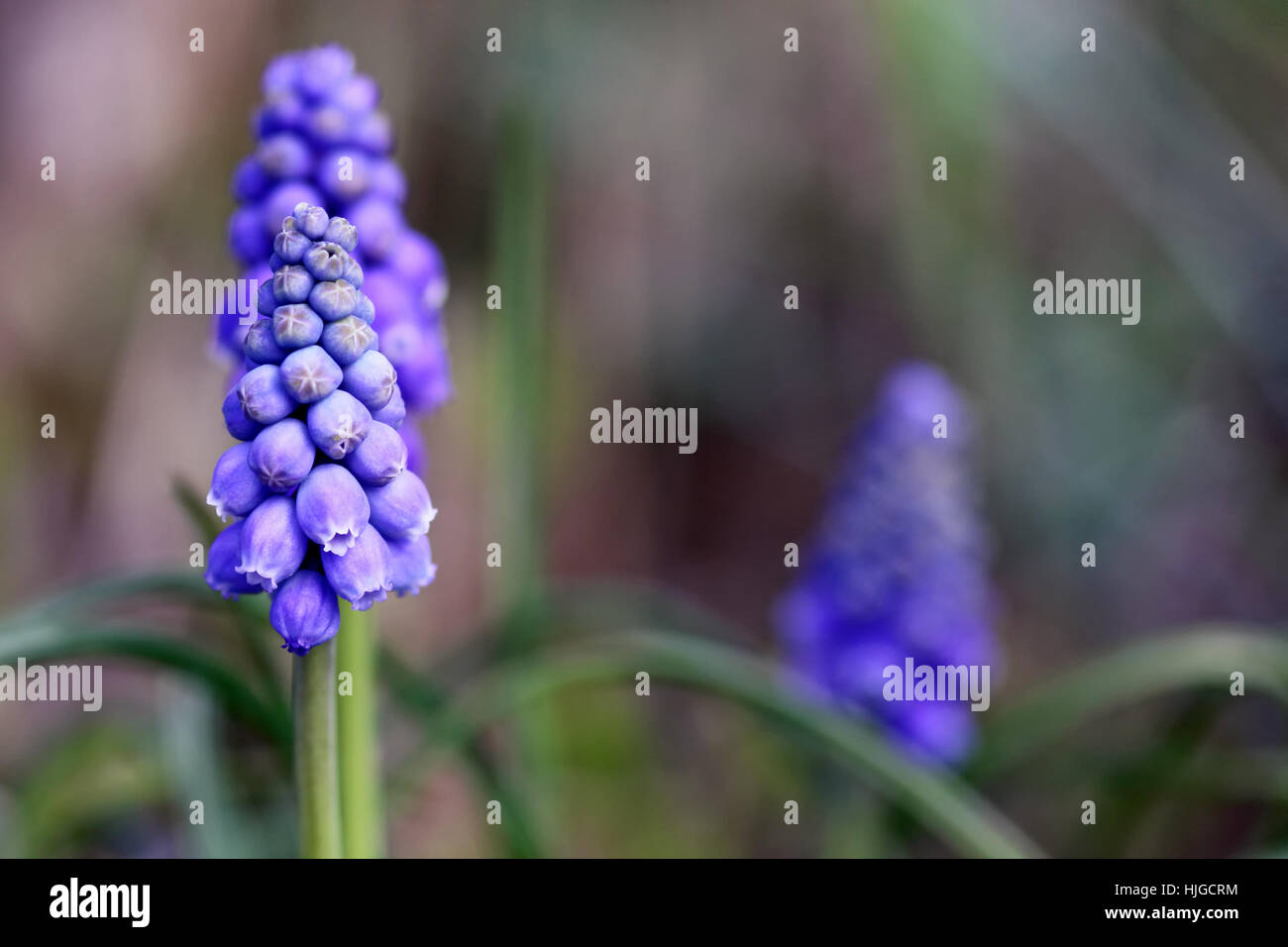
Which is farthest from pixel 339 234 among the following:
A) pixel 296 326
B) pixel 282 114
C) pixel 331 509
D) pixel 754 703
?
pixel 754 703

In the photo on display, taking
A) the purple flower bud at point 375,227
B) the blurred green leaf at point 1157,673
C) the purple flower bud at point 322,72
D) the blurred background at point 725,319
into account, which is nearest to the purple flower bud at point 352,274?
the purple flower bud at point 375,227

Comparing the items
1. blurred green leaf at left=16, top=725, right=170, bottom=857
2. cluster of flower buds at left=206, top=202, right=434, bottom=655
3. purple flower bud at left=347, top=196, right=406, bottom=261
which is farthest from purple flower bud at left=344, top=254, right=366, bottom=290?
blurred green leaf at left=16, top=725, right=170, bottom=857

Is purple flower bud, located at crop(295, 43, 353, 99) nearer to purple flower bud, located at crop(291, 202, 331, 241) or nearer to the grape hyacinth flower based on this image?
purple flower bud, located at crop(291, 202, 331, 241)

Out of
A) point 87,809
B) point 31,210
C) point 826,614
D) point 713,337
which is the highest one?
point 31,210

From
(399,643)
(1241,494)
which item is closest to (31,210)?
(399,643)

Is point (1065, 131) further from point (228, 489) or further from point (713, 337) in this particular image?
point (228, 489)
